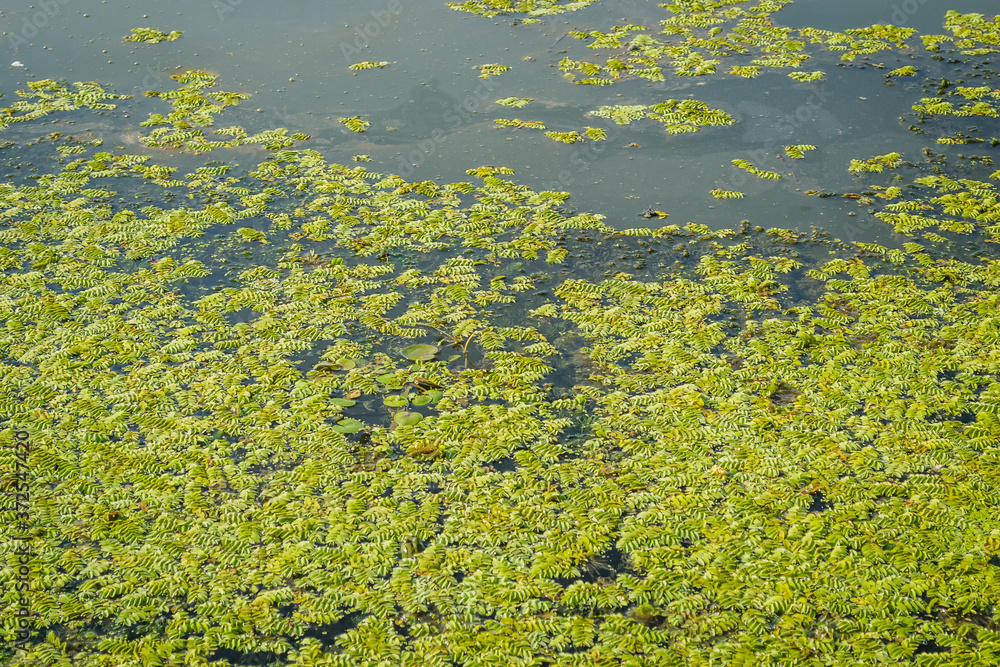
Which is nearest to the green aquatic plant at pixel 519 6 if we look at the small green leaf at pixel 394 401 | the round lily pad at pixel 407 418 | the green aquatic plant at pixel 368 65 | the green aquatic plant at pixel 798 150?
the green aquatic plant at pixel 368 65

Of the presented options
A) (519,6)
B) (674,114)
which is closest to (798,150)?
(674,114)

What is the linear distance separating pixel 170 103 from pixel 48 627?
7.58 metres

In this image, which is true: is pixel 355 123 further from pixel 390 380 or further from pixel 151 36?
pixel 390 380

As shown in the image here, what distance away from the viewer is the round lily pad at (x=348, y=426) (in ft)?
16.8

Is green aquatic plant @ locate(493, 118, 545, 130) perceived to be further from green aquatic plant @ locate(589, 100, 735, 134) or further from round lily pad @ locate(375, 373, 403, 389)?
round lily pad @ locate(375, 373, 403, 389)

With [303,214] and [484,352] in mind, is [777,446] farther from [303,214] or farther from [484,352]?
[303,214]

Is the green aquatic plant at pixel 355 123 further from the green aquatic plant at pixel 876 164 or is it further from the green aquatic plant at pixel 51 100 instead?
the green aquatic plant at pixel 876 164

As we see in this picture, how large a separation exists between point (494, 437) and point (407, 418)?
2.07ft

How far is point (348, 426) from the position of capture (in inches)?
202

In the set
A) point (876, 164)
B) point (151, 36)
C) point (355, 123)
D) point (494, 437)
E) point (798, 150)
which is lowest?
point (494, 437)

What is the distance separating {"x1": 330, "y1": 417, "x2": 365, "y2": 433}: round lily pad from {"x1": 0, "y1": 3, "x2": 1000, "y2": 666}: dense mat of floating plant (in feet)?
0.06

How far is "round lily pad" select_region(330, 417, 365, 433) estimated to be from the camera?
16.8 ft

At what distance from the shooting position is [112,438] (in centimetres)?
508

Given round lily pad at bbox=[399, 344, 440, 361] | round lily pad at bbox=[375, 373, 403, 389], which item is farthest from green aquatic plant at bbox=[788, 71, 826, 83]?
round lily pad at bbox=[375, 373, 403, 389]
